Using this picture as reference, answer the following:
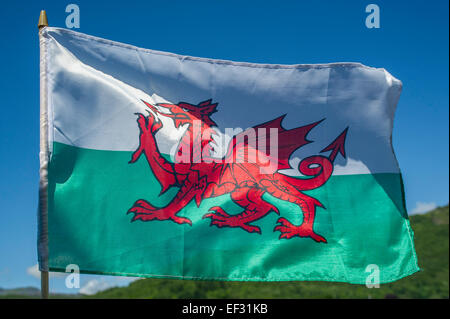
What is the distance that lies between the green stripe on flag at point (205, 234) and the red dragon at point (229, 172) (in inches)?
3.0

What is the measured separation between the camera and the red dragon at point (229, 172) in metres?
6.20

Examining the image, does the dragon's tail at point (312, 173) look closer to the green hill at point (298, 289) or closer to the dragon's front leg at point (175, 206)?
the dragon's front leg at point (175, 206)

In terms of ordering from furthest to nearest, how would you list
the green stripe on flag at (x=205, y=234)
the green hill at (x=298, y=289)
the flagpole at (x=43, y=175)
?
the green hill at (x=298, y=289)
the green stripe on flag at (x=205, y=234)
the flagpole at (x=43, y=175)

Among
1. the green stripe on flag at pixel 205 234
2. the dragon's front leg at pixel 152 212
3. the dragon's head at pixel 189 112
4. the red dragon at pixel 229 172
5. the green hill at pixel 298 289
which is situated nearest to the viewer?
the green stripe on flag at pixel 205 234

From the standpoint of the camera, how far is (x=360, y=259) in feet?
20.3

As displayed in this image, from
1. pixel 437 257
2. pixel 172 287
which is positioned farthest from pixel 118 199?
pixel 437 257

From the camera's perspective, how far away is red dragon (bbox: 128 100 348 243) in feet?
20.4

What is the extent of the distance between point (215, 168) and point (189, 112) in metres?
0.67

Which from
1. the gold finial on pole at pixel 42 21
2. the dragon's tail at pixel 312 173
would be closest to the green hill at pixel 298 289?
the dragon's tail at pixel 312 173

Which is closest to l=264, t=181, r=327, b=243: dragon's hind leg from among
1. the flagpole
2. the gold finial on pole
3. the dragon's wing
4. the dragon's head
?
the dragon's wing

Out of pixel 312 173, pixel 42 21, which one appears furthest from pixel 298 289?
pixel 42 21

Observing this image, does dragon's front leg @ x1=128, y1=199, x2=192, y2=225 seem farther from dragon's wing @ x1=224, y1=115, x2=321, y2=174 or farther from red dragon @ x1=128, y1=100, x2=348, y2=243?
dragon's wing @ x1=224, y1=115, x2=321, y2=174
